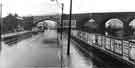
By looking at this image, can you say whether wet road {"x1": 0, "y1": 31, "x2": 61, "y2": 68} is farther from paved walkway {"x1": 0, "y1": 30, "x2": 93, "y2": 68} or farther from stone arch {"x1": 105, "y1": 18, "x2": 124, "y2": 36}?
stone arch {"x1": 105, "y1": 18, "x2": 124, "y2": 36}

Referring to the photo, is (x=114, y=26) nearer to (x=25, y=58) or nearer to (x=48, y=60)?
(x=48, y=60)

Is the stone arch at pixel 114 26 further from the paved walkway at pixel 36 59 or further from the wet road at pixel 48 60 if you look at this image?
the paved walkway at pixel 36 59

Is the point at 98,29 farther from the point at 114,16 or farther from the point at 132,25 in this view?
the point at 132,25

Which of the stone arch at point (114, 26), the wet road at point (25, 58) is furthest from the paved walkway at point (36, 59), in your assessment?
the stone arch at point (114, 26)

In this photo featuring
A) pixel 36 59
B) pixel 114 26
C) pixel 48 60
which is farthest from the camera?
pixel 114 26

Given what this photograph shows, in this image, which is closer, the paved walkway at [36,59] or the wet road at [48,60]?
the paved walkway at [36,59]

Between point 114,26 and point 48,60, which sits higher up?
point 48,60

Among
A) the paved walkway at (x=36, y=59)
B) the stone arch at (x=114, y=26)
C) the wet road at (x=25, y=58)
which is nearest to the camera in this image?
the wet road at (x=25, y=58)

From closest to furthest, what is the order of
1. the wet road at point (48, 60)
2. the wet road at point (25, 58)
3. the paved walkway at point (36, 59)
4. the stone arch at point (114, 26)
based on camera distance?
the wet road at point (25, 58) → the paved walkway at point (36, 59) → the wet road at point (48, 60) → the stone arch at point (114, 26)

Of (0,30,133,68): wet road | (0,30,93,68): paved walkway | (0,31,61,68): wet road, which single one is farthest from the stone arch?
(0,31,61,68): wet road

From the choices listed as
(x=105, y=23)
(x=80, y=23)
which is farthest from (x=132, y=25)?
(x=80, y=23)

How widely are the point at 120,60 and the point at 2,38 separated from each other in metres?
5.79

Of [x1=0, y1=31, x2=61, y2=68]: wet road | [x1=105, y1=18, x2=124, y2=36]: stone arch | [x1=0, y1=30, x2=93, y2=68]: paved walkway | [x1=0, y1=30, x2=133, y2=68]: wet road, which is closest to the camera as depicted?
[x1=0, y1=31, x2=61, y2=68]: wet road

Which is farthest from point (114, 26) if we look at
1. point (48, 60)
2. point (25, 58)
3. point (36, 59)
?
point (25, 58)
